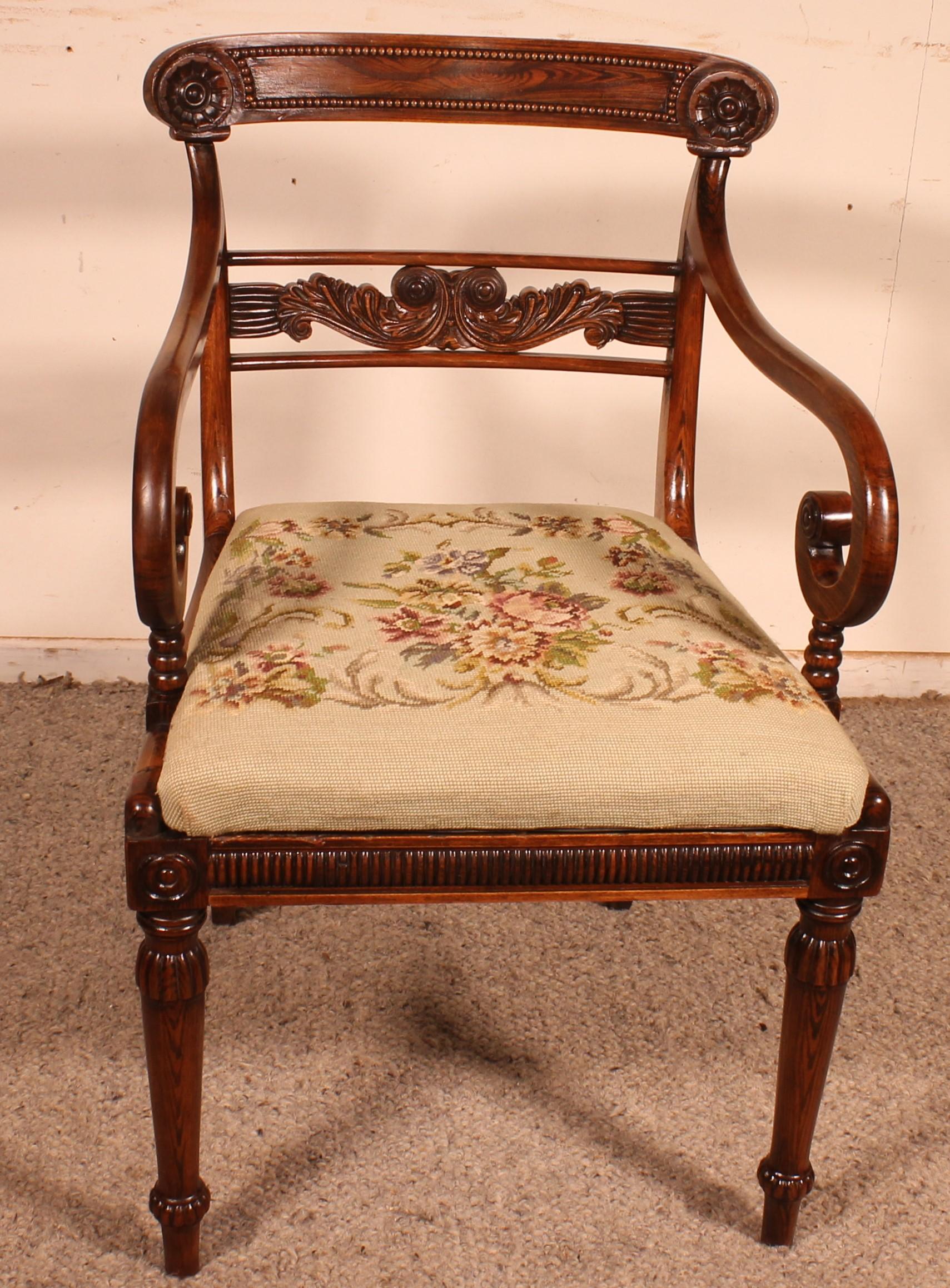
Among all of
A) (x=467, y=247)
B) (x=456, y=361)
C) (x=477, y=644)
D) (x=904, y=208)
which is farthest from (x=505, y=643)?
(x=904, y=208)

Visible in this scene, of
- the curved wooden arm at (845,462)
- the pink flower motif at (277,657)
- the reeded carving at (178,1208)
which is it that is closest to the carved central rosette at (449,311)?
the curved wooden arm at (845,462)

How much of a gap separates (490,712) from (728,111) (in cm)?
63

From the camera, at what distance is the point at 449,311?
4.03 ft

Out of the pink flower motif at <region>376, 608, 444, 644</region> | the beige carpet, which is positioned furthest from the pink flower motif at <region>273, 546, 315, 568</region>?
the beige carpet

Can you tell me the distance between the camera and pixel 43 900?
145cm

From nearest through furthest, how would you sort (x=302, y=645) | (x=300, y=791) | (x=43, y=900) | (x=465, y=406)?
(x=300, y=791) < (x=302, y=645) < (x=43, y=900) < (x=465, y=406)

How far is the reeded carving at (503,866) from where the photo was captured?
846 millimetres

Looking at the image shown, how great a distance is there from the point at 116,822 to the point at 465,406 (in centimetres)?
76

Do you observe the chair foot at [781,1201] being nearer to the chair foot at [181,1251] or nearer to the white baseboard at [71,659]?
the chair foot at [181,1251]

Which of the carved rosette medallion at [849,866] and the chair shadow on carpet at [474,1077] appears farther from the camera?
the chair shadow on carpet at [474,1077]

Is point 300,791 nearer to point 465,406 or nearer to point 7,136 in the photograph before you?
point 465,406

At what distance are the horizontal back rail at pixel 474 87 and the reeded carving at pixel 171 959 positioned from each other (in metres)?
0.69

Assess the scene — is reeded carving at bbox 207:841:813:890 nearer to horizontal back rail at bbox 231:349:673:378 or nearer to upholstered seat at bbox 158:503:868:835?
upholstered seat at bbox 158:503:868:835

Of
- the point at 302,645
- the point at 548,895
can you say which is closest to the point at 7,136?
the point at 302,645
